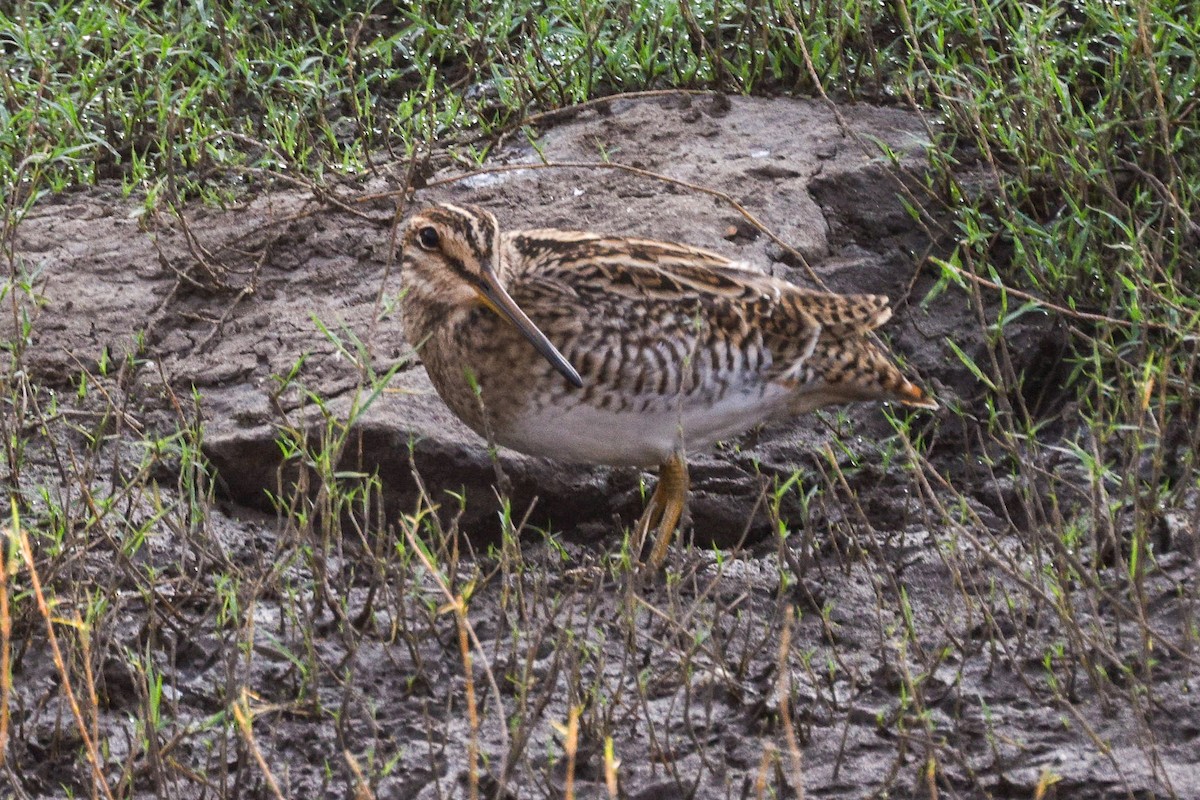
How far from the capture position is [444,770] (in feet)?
10.8

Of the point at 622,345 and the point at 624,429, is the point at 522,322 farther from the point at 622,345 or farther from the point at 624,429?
the point at 624,429

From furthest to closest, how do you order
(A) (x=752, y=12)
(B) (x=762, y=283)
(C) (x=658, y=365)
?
(A) (x=752, y=12), (B) (x=762, y=283), (C) (x=658, y=365)

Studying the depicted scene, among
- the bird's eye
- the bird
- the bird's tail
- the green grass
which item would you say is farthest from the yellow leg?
the bird's eye

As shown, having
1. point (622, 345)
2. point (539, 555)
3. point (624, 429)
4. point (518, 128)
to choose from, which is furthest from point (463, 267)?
point (518, 128)

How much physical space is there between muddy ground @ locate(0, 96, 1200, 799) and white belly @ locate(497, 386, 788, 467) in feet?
0.50

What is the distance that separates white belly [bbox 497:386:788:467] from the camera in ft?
13.1

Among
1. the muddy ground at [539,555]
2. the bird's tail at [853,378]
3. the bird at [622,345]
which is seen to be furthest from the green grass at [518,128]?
the bird at [622,345]

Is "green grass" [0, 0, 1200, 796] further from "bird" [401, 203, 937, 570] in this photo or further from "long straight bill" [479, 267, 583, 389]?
"long straight bill" [479, 267, 583, 389]

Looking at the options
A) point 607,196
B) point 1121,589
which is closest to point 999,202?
point 607,196

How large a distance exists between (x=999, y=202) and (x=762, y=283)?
37.2 inches

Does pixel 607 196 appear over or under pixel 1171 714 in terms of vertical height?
over

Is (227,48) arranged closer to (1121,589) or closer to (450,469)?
(450,469)

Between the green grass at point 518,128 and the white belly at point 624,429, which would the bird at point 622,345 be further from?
the green grass at point 518,128

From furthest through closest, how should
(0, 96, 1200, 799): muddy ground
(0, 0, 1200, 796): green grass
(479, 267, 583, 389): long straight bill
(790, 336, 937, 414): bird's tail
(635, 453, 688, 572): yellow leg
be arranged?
(790, 336, 937, 414): bird's tail, (635, 453, 688, 572): yellow leg, (479, 267, 583, 389): long straight bill, (0, 0, 1200, 796): green grass, (0, 96, 1200, 799): muddy ground
